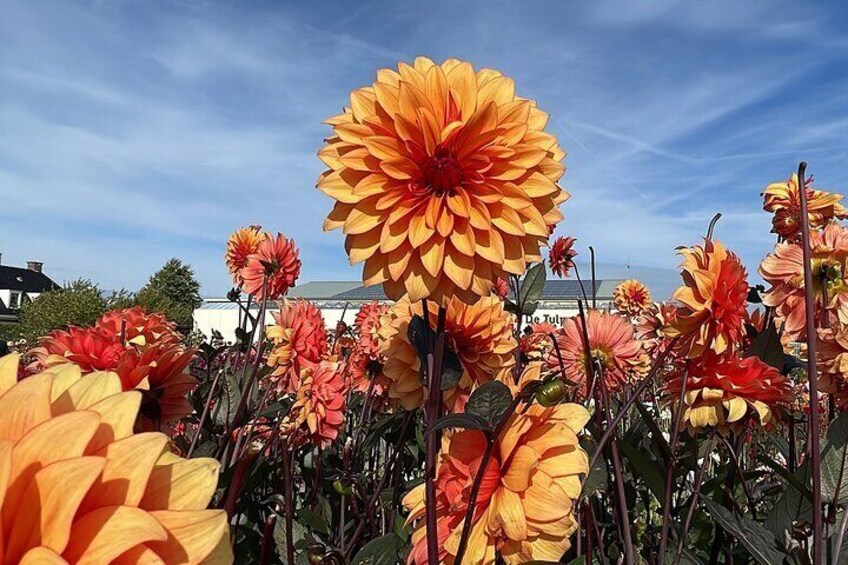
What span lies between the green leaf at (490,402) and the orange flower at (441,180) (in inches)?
7.2

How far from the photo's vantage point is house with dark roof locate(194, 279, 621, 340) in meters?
5.35

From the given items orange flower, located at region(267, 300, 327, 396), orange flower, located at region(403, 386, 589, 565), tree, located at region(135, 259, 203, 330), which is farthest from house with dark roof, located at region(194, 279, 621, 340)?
tree, located at region(135, 259, 203, 330)

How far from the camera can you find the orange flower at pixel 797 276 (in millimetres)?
1306

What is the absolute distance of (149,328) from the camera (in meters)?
1.73

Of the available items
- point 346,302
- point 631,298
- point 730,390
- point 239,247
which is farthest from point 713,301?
point 631,298

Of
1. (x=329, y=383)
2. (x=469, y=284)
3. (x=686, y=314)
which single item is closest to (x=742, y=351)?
(x=686, y=314)

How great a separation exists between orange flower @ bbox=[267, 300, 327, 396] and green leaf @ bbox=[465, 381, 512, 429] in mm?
1633

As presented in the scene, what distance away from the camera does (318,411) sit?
6.82 ft

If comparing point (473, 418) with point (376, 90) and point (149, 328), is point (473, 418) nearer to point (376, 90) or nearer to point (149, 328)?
point (376, 90)

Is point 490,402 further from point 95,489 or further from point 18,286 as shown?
point 18,286

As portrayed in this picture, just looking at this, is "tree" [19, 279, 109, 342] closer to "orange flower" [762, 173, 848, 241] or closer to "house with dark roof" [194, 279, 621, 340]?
"house with dark roof" [194, 279, 621, 340]

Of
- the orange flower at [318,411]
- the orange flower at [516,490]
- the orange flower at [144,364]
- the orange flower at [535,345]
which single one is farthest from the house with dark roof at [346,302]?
the orange flower at [516,490]

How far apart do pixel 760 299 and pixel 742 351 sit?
25 cm

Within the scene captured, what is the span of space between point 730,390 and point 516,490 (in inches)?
22.6
